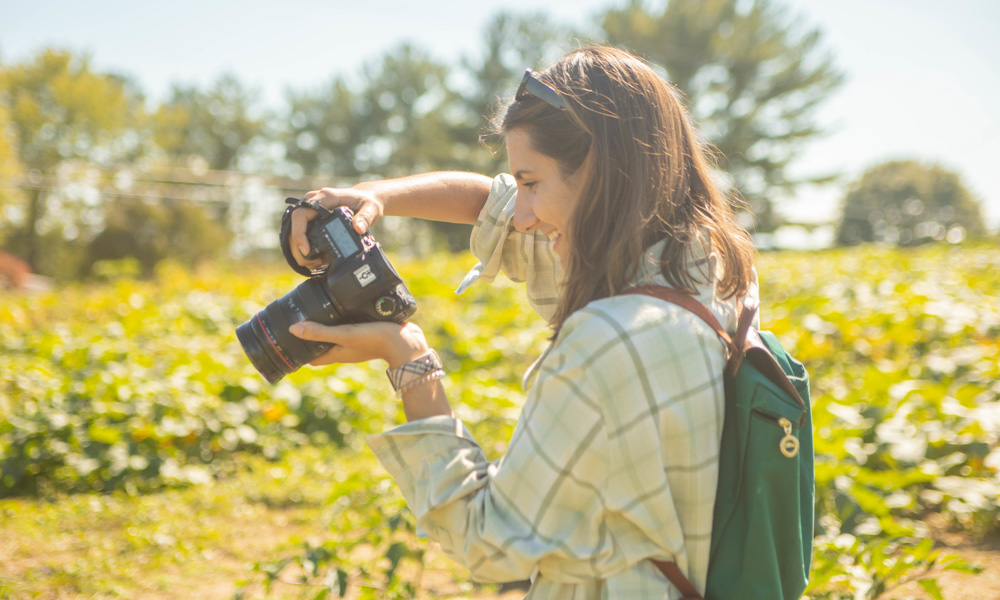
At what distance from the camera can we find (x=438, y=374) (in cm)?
130

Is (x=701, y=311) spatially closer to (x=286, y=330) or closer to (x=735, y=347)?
(x=735, y=347)

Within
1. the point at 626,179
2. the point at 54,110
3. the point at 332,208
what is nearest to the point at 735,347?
the point at 626,179

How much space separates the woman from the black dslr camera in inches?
3.3

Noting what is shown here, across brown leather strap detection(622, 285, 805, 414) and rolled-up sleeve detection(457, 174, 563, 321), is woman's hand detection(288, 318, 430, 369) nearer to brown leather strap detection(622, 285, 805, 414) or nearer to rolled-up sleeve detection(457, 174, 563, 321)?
rolled-up sleeve detection(457, 174, 563, 321)

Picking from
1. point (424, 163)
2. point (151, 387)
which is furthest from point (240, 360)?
point (424, 163)

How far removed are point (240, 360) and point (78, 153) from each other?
1237 inches

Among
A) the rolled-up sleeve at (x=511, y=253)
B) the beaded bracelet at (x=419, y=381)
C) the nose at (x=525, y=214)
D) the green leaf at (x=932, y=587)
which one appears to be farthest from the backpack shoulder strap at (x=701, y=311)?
the green leaf at (x=932, y=587)

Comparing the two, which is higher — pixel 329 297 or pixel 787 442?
pixel 329 297

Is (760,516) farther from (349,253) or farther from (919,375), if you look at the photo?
(919,375)

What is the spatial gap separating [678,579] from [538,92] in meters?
0.88

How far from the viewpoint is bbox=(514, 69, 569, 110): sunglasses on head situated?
1.24 m

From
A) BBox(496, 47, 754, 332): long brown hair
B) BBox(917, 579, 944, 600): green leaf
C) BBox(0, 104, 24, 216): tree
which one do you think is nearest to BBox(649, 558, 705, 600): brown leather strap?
BBox(496, 47, 754, 332): long brown hair

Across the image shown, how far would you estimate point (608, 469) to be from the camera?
1045 mm

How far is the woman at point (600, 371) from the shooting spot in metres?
1.04
